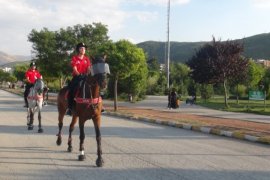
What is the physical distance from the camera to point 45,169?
30.6 feet

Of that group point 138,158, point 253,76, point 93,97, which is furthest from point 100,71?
point 253,76

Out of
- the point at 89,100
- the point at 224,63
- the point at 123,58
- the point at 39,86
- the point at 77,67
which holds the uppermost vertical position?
the point at 224,63

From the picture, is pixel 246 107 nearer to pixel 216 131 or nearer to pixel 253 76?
pixel 253 76

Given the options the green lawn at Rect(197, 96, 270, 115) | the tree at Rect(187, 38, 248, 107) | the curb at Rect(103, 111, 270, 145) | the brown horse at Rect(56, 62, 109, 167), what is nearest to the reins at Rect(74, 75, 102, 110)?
the brown horse at Rect(56, 62, 109, 167)

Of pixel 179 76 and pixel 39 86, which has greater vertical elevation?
pixel 179 76

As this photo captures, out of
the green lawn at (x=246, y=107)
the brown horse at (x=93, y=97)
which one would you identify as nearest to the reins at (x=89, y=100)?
the brown horse at (x=93, y=97)

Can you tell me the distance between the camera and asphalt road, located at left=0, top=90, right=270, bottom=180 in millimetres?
8859

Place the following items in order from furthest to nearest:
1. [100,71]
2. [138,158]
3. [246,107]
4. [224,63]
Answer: [224,63], [246,107], [138,158], [100,71]

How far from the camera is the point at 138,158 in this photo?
1069 centimetres

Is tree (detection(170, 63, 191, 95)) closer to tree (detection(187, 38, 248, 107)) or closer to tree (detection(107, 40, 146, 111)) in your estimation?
tree (detection(187, 38, 248, 107))

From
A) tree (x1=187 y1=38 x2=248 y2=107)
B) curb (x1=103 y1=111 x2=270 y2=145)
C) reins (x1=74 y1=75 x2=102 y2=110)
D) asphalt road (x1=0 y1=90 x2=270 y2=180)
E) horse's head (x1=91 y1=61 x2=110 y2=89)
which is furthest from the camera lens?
tree (x1=187 y1=38 x2=248 y2=107)

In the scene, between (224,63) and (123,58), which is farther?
(224,63)

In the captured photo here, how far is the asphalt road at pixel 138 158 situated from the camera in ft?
29.1

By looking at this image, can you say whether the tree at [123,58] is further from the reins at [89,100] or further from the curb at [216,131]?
the reins at [89,100]
